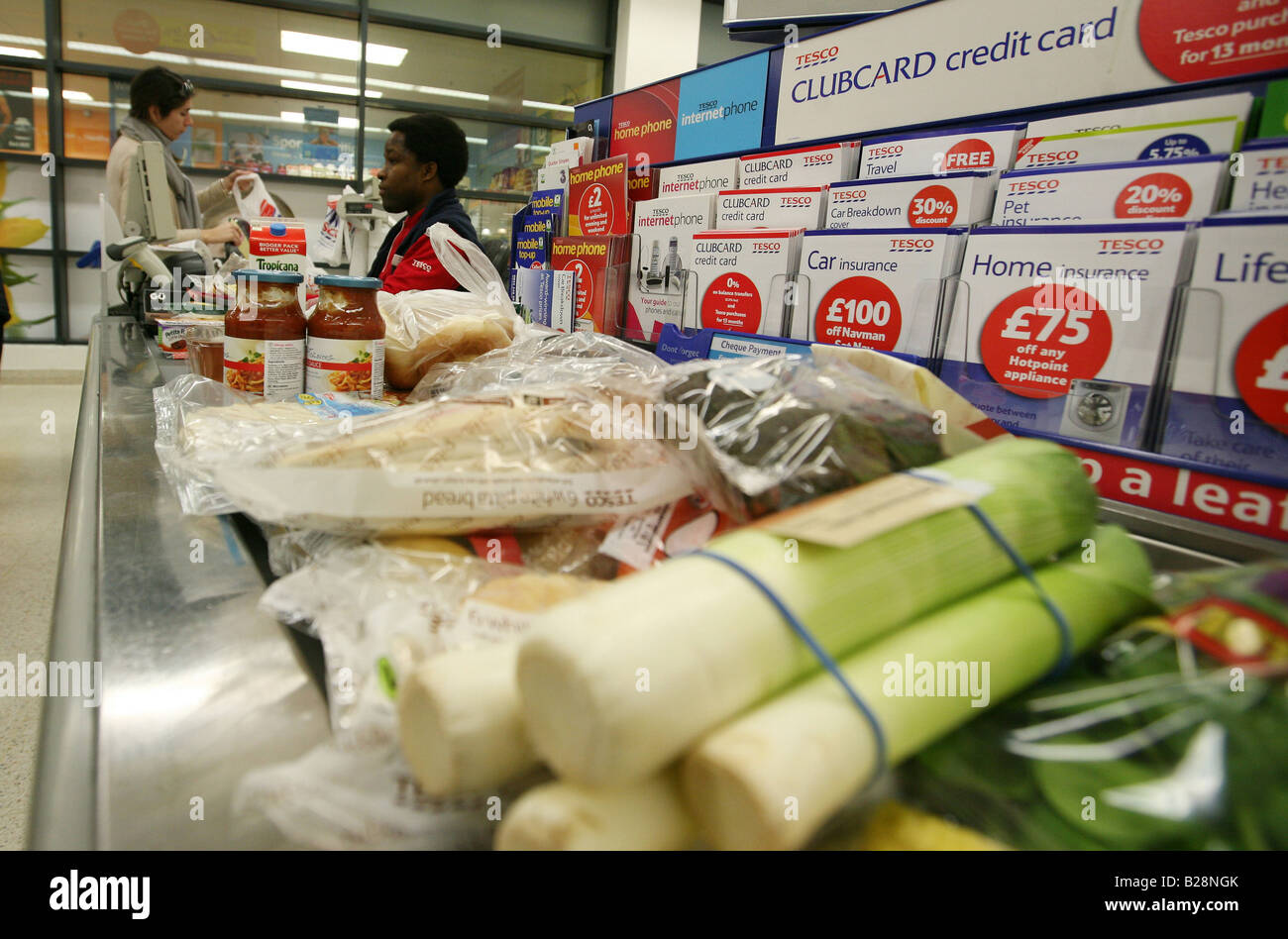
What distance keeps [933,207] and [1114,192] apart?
0.27 metres

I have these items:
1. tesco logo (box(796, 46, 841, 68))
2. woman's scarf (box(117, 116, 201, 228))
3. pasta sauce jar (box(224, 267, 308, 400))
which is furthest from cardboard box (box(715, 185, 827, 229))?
woman's scarf (box(117, 116, 201, 228))

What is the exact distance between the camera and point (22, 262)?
649cm

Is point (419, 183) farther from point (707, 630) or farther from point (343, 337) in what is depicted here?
point (707, 630)

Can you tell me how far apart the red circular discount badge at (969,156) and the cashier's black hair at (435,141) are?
6.96 ft

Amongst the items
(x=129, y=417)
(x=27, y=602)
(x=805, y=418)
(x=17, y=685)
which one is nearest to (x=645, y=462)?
(x=805, y=418)

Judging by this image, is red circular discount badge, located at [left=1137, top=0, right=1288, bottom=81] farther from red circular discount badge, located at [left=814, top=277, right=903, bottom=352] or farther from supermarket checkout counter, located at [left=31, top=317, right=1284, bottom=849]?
supermarket checkout counter, located at [left=31, top=317, right=1284, bottom=849]

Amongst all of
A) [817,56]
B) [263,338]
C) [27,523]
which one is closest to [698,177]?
[817,56]

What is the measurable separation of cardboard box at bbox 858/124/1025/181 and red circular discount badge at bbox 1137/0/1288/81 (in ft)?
0.69

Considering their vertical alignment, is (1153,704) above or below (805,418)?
below

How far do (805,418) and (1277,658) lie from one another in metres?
0.38

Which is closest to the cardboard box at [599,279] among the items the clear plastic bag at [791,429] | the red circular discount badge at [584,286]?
the red circular discount badge at [584,286]

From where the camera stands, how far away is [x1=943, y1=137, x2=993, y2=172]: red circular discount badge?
4.31ft
